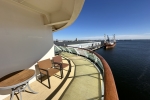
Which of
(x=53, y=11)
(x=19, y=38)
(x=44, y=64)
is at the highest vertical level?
(x=53, y=11)

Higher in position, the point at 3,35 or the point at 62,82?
the point at 3,35

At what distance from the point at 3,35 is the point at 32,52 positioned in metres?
0.89

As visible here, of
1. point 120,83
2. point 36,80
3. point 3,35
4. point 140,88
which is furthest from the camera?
point 120,83

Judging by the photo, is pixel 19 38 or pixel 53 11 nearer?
pixel 19 38

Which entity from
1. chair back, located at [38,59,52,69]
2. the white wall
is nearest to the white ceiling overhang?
the white wall

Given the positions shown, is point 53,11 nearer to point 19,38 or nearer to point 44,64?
point 19,38

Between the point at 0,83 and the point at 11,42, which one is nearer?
the point at 0,83

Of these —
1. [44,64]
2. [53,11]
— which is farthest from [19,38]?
[53,11]

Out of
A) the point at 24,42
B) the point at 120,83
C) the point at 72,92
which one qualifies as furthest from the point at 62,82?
the point at 120,83

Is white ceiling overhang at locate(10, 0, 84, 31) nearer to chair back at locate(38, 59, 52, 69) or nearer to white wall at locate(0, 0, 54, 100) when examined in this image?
white wall at locate(0, 0, 54, 100)

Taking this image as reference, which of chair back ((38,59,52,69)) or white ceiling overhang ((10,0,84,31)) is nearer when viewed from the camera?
white ceiling overhang ((10,0,84,31))

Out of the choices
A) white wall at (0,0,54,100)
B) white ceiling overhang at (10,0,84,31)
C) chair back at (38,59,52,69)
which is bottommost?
chair back at (38,59,52,69)

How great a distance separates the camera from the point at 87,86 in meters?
2.14

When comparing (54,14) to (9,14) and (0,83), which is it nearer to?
(9,14)
